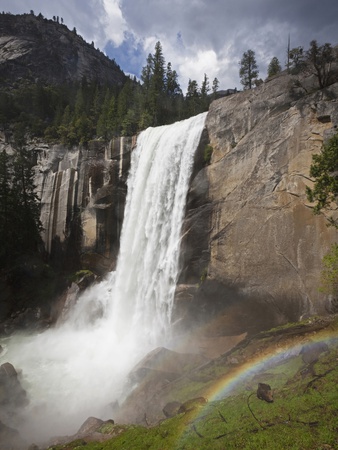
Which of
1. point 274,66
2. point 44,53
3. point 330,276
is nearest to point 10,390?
point 330,276

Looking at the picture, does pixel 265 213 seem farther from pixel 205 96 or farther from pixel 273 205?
pixel 205 96

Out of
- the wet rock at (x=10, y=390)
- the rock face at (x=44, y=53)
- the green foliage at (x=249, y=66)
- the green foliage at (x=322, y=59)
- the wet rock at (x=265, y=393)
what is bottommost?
the wet rock at (x=10, y=390)

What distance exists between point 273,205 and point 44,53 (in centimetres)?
11726

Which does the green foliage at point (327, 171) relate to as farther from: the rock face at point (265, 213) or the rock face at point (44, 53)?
the rock face at point (44, 53)

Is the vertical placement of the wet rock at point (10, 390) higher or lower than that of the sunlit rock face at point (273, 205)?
lower

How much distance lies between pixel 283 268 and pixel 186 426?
39.3 ft

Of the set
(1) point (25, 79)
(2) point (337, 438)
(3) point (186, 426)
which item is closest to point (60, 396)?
(3) point (186, 426)

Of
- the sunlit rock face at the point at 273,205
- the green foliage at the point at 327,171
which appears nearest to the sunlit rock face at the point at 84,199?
the sunlit rock face at the point at 273,205

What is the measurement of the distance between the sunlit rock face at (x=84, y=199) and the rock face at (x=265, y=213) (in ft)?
42.5

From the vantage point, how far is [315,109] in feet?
60.4

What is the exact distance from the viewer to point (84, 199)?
117 feet

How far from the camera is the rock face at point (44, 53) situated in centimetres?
9275

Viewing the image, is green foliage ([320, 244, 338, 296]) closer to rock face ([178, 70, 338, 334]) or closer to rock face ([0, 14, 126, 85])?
rock face ([178, 70, 338, 334])

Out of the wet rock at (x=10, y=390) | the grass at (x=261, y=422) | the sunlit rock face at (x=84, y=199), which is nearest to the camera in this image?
the grass at (x=261, y=422)
